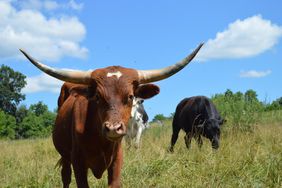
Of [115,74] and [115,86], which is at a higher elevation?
[115,74]

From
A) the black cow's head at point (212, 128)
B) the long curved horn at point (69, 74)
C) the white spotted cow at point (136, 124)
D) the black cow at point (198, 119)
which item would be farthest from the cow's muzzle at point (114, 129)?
the white spotted cow at point (136, 124)

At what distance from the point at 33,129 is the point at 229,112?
61268 millimetres

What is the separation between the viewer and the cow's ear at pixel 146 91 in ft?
17.0

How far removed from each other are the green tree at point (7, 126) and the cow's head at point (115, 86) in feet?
204

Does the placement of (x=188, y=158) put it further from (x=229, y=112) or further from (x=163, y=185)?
(x=229, y=112)

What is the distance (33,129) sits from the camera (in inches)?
2869

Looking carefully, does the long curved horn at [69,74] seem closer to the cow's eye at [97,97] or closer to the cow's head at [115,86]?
the cow's head at [115,86]

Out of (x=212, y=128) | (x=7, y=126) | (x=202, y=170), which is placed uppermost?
(x=7, y=126)

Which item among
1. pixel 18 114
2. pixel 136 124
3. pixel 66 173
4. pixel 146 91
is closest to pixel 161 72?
pixel 146 91

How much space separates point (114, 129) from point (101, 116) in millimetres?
474

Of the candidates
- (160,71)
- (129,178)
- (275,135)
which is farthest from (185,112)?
(160,71)

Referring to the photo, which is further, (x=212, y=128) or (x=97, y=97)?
(x=212, y=128)

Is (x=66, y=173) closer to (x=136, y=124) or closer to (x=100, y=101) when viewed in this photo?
(x=100, y=101)

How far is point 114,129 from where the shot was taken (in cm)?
435
